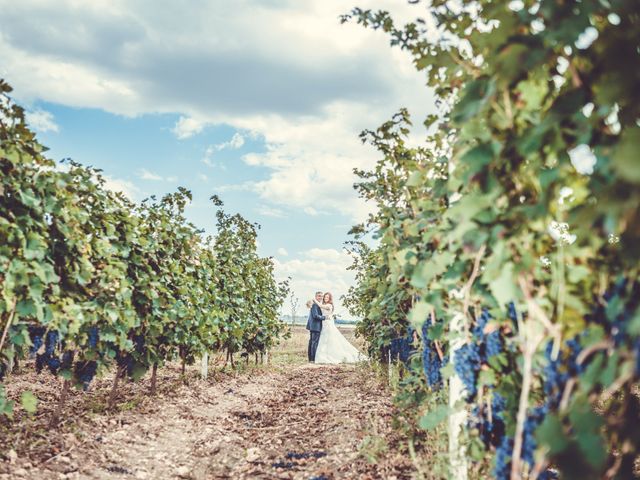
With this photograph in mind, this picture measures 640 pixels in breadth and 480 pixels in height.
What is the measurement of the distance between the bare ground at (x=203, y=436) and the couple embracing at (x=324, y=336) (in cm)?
726

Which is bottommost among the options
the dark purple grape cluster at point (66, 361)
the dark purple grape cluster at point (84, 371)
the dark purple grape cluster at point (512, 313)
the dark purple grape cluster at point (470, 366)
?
the dark purple grape cluster at point (84, 371)

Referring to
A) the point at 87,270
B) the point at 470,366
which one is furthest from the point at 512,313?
the point at 87,270

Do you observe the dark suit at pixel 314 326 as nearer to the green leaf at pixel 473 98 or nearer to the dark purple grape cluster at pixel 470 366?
the dark purple grape cluster at pixel 470 366

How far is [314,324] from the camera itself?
16.0m

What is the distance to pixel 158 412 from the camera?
6535 millimetres

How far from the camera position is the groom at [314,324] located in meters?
15.9

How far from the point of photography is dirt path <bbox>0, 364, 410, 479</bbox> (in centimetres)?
415

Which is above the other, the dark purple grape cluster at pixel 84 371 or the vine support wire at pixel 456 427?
the vine support wire at pixel 456 427

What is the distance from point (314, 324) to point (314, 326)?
0.08 metres

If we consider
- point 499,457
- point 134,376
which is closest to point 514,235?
point 499,457

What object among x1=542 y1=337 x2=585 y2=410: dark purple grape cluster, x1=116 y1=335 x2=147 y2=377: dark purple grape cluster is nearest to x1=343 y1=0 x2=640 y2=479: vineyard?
x1=542 y1=337 x2=585 y2=410: dark purple grape cluster

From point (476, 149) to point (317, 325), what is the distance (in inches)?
583

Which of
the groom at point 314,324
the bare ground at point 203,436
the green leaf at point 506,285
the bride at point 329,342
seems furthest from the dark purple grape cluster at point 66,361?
the bride at point 329,342

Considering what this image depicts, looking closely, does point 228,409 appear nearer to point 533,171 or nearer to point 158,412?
point 158,412
